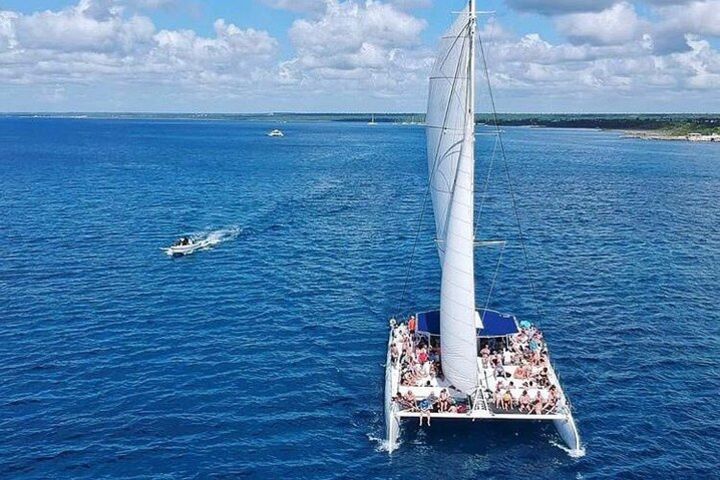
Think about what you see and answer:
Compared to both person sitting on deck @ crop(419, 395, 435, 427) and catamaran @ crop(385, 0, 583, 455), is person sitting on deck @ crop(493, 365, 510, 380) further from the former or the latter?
person sitting on deck @ crop(419, 395, 435, 427)

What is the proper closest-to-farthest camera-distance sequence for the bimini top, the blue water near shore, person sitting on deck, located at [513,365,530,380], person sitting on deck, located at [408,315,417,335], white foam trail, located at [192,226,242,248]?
the blue water near shore
person sitting on deck, located at [513,365,530,380]
the bimini top
person sitting on deck, located at [408,315,417,335]
white foam trail, located at [192,226,242,248]

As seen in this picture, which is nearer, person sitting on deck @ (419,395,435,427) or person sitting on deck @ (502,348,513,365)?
person sitting on deck @ (419,395,435,427)

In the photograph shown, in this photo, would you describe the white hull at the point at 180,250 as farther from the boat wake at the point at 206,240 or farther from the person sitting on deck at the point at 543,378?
the person sitting on deck at the point at 543,378

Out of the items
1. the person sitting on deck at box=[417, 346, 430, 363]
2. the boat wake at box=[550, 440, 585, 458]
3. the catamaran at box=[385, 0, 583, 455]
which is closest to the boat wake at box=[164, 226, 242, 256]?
the catamaran at box=[385, 0, 583, 455]

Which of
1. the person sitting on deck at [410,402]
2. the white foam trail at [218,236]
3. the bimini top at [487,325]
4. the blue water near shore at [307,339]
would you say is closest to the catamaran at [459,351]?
the person sitting on deck at [410,402]

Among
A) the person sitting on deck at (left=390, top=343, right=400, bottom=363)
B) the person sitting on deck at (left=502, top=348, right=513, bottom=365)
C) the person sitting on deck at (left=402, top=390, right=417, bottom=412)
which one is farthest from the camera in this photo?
the person sitting on deck at (left=390, top=343, right=400, bottom=363)

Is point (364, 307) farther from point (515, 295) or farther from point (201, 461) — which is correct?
point (201, 461)

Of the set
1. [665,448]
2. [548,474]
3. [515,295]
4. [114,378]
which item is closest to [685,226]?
[515,295]
